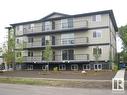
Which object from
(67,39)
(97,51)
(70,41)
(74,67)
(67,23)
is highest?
(67,23)

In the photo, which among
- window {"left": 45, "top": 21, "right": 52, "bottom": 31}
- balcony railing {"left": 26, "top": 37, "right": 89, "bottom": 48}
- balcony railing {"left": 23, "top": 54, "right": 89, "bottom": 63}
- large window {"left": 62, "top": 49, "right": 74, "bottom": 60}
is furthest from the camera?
window {"left": 45, "top": 21, "right": 52, "bottom": 31}

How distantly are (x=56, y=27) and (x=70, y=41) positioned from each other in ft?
15.7

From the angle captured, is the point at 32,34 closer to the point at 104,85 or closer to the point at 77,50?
the point at 77,50

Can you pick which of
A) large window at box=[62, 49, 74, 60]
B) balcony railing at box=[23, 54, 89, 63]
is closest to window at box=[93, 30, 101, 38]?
balcony railing at box=[23, 54, 89, 63]

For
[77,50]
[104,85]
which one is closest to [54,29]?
[77,50]

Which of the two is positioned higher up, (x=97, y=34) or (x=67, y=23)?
(x=67, y=23)

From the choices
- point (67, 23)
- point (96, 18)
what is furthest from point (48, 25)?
point (96, 18)

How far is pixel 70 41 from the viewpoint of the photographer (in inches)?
1976

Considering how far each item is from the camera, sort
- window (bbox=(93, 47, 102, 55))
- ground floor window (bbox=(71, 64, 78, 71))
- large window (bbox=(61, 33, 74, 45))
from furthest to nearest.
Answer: large window (bbox=(61, 33, 74, 45)) → ground floor window (bbox=(71, 64, 78, 71)) → window (bbox=(93, 47, 102, 55))

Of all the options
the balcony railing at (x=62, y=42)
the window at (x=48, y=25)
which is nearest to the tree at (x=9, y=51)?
the balcony railing at (x=62, y=42)

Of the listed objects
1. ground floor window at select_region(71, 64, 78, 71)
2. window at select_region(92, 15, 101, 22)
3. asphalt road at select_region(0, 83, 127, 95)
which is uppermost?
window at select_region(92, 15, 101, 22)

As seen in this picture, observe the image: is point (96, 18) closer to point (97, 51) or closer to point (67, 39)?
point (97, 51)

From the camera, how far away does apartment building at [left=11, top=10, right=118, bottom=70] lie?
4700 centimetres

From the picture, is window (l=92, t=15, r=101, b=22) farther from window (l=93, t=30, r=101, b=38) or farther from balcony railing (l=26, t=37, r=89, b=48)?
balcony railing (l=26, t=37, r=89, b=48)
